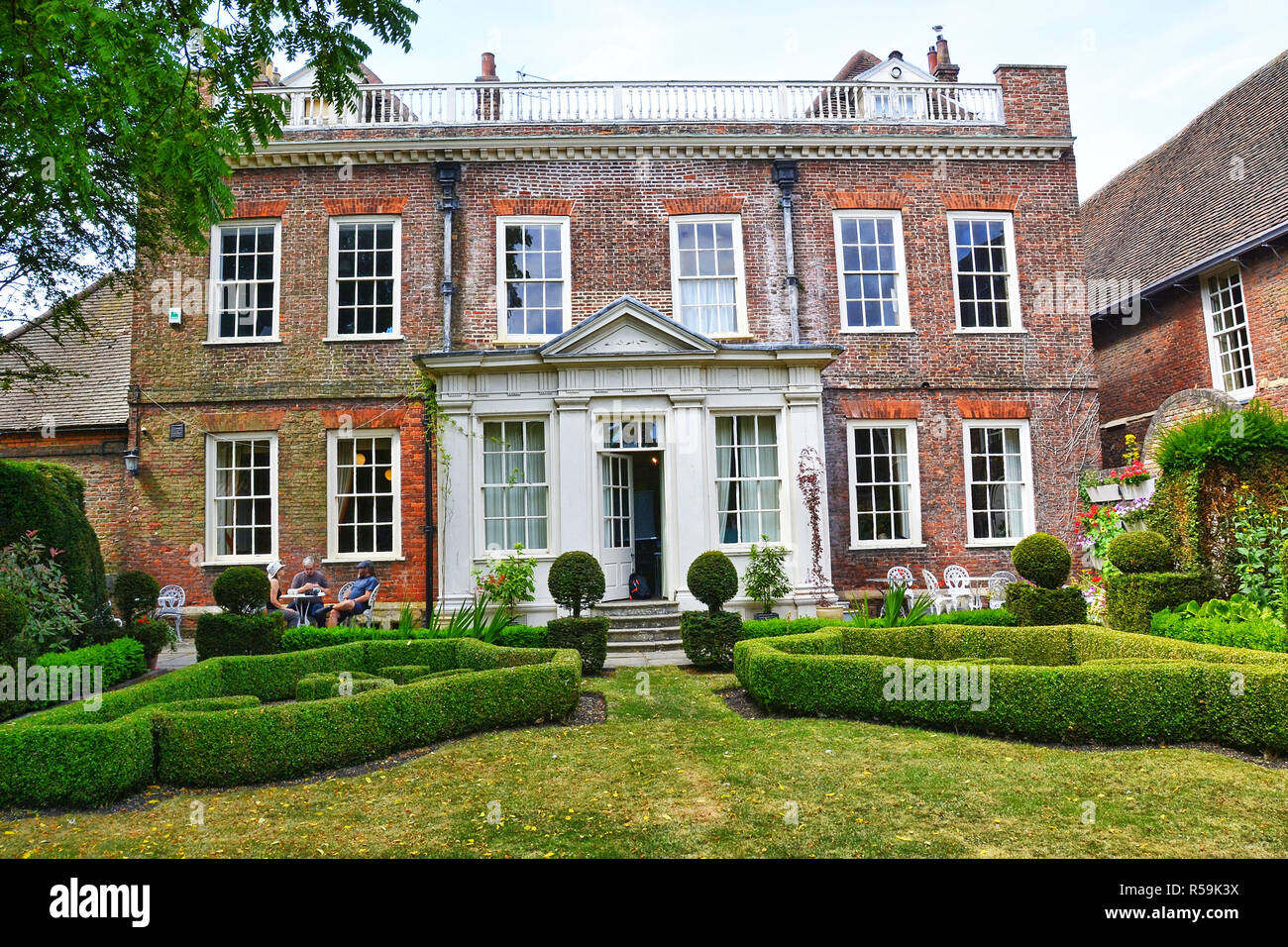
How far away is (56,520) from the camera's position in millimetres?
9680

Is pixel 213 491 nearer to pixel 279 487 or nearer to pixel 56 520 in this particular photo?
pixel 279 487

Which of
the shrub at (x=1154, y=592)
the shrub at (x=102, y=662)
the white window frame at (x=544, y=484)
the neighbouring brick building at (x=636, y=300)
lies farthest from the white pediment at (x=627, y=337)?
the shrub at (x=102, y=662)

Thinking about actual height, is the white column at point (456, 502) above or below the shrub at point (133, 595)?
above

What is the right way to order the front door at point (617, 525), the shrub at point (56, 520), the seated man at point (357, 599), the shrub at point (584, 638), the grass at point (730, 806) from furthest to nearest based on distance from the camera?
1. the front door at point (617, 525)
2. the seated man at point (357, 599)
3. the shrub at point (584, 638)
4. the shrub at point (56, 520)
5. the grass at point (730, 806)

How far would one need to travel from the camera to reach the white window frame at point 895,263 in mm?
15328

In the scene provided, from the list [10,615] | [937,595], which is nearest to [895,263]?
[937,595]

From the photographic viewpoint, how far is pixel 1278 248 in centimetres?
1496

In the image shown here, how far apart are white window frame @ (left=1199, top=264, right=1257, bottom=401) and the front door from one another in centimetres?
1209

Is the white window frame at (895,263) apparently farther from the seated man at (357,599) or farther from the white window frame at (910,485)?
the seated man at (357,599)

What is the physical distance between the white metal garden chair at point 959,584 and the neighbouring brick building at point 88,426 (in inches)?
583

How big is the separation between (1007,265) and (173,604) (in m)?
16.8

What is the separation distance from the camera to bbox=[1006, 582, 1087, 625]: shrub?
33.7 feet

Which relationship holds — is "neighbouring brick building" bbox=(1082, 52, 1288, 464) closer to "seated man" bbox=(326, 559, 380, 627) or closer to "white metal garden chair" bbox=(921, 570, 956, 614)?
"white metal garden chair" bbox=(921, 570, 956, 614)
